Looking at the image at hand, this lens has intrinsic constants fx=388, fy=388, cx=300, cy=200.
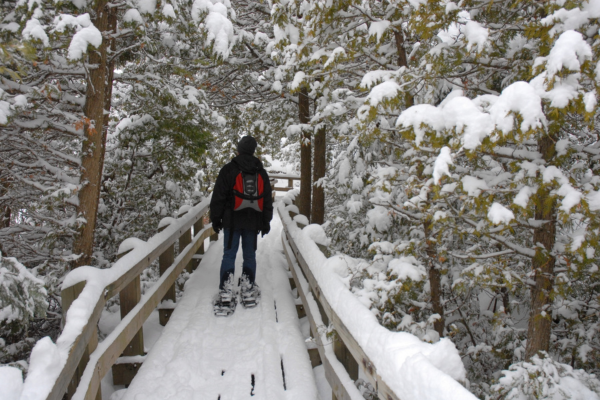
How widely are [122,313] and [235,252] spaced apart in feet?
6.55

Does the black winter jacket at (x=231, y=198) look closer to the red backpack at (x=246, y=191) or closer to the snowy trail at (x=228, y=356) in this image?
the red backpack at (x=246, y=191)

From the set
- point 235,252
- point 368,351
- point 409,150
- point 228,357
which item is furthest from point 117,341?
point 409,150

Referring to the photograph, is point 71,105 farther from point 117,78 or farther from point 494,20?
point 494,20

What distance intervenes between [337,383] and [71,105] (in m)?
5.54

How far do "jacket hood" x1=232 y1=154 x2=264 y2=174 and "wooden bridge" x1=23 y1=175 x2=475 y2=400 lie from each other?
3.73ft

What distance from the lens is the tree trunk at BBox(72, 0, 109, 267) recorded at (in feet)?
16.7

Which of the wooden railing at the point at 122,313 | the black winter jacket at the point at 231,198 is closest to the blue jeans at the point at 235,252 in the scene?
the black winter jacket at the point at 231,198

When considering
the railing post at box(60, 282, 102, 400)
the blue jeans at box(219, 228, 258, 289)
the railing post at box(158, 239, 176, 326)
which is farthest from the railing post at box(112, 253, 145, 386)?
the blue jeans at box(219, 228, 258, 289)

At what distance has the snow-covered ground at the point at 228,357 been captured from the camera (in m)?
3.57

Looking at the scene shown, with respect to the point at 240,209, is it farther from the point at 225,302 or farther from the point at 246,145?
the point at 225,302

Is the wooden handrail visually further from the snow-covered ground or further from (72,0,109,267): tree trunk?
(72,0,109,267): tree trunk

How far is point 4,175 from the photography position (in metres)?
5.71

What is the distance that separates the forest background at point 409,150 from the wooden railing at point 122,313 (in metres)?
0.48

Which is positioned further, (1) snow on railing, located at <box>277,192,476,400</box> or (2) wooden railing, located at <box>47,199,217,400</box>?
(2) wooden railing, located at <box>47,199,217,400</box>
